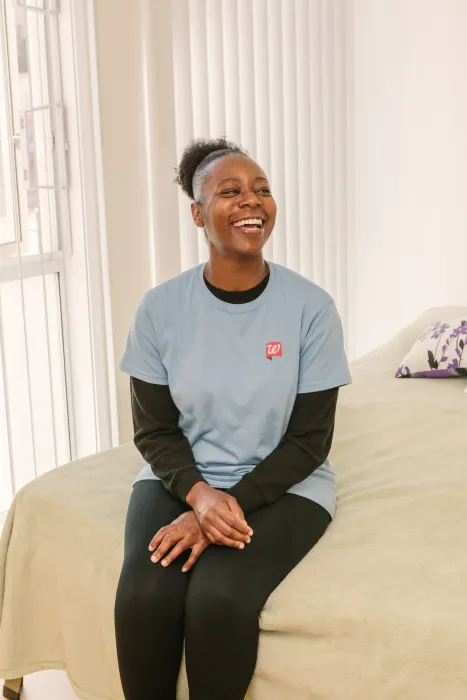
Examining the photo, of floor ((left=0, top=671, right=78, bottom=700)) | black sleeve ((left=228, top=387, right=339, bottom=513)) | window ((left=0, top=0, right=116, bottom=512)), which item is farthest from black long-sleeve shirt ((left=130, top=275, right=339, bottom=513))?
window ((left=0, top=0, right=116, bottom=512))

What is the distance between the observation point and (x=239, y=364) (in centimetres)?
161

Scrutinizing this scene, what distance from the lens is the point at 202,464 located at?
1640 millimetres

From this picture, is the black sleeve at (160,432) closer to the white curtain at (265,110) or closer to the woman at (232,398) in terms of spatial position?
the woman at (232,398)

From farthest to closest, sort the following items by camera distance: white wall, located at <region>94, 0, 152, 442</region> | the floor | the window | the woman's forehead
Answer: white wall, located at <region>94, 0, 152, 442</region> < the window < the floor < the woman's forehead

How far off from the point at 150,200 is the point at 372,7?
154 cm

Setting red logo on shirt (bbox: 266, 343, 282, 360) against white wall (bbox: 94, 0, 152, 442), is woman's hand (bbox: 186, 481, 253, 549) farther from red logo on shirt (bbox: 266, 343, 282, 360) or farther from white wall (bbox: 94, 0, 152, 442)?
white wall (bbox: 94, 0, 152, 442)

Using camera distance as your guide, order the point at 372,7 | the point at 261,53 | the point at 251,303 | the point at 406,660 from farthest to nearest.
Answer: the point at 372,7 < the point at 261,53 < the point at 251,303 < the point at 406,660

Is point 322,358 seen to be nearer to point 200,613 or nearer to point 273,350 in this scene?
point 273,350

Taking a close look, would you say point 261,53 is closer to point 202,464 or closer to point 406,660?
point 202,464

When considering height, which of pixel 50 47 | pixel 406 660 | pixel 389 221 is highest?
pixel 50 47

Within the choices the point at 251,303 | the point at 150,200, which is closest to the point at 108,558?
the point at 251,303

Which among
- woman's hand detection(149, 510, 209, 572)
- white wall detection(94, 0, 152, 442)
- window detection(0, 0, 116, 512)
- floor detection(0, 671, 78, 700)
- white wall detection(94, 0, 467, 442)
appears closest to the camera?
woman's hand detection(149, 510, 209, 572)

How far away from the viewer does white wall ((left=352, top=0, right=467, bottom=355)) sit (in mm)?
3596

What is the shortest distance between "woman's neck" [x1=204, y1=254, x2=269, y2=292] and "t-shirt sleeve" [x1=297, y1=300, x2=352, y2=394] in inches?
5.7
